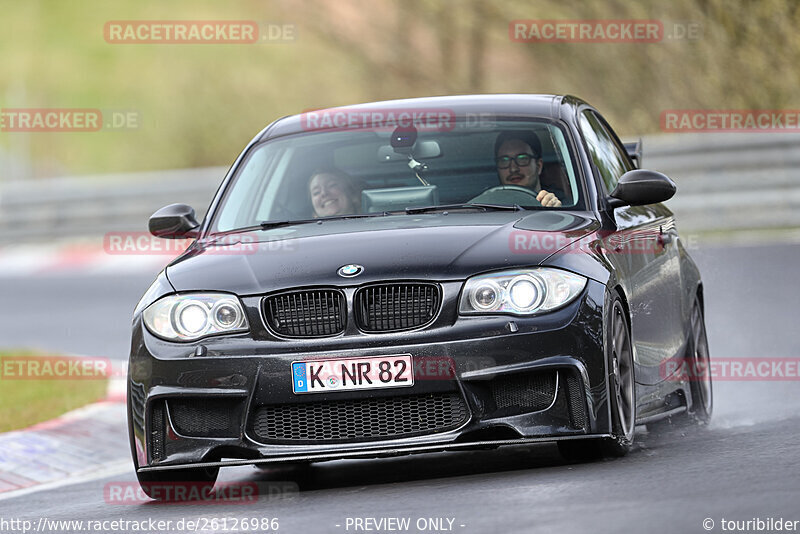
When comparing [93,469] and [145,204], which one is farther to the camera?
[145,204]

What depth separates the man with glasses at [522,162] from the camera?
8148 millimetres

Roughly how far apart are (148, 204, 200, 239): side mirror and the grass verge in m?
2.45

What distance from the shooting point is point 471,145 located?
846 centimetres

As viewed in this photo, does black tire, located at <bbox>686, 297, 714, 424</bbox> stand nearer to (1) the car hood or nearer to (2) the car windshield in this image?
(2) the car windshield

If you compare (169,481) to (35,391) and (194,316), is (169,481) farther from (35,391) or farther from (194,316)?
(35,391)

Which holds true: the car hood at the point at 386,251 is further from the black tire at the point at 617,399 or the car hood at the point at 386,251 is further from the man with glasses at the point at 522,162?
the black tire at the point at 617,399

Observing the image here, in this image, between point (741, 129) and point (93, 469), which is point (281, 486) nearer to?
point (93, 469)

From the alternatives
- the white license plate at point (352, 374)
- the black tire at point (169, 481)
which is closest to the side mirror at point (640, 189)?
the white license plate at point (352, 374)

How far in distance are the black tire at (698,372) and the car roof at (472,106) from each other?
1.32 m

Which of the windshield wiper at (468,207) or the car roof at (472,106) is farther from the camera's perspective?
the car roof at (472,106)

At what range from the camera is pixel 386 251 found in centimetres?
721

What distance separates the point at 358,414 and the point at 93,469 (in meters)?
2.96

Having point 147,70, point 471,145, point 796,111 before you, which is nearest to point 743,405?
point 471,145

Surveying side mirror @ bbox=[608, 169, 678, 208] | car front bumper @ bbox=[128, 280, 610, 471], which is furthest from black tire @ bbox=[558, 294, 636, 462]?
side mirror @ bbox=[608, 169, 678, 208]
